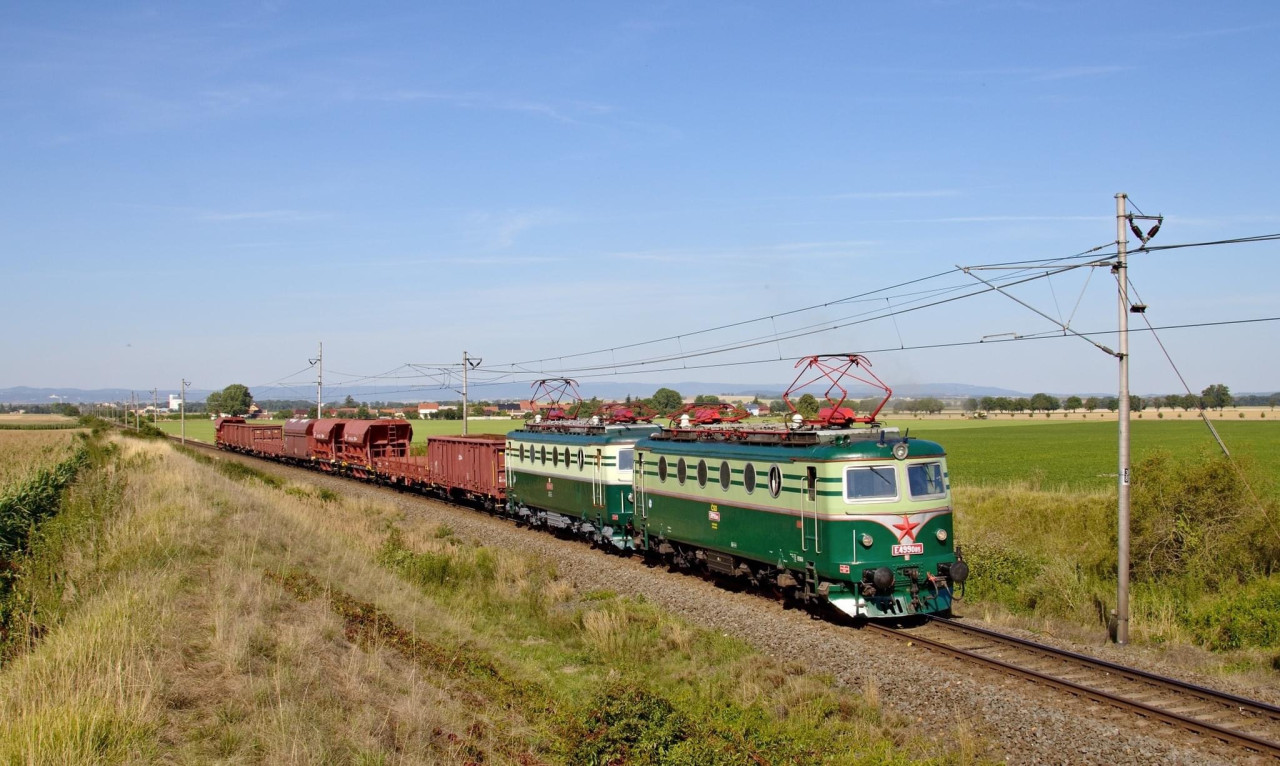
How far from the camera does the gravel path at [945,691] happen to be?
995 cm

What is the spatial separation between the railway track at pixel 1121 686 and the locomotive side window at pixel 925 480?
2226 mm

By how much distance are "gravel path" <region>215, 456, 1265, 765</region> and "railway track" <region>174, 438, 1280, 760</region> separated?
A: 170mm

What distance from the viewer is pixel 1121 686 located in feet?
39.3

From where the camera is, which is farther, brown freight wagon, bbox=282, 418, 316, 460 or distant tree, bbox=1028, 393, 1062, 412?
distant tree, bbox=1028, 393, 1062, 412

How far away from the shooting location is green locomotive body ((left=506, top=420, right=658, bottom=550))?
23.7 m

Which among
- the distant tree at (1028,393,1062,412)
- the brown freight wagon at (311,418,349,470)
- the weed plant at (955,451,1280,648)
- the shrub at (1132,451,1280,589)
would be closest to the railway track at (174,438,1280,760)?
the weed plant at (955,451,1280,648)

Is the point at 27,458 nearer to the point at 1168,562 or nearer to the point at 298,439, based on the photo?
the point at 298,439

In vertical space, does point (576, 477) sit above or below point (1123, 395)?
below

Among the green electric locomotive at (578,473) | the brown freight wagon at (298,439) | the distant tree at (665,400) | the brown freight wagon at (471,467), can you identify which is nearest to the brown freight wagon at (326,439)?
the brown freight wagon at (298,439)

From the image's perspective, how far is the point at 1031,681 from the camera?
12320 mm

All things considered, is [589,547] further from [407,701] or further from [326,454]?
[326,454]

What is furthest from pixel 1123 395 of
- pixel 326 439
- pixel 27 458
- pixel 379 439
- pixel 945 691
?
pixel 326 439

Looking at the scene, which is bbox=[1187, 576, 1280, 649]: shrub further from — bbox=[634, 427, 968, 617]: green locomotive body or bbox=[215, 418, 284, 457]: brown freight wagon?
bbox=[215, 418, 284, 457]: brown freight wagon

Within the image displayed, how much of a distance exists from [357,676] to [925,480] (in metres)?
9.92
